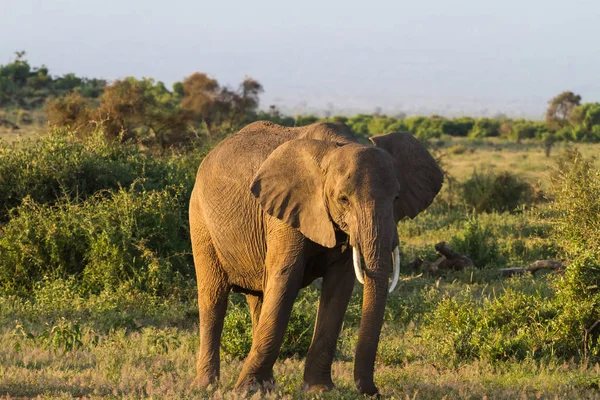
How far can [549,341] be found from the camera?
9.48 metres

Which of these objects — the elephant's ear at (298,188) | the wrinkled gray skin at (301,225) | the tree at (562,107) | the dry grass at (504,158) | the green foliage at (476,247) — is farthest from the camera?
the tree at (562,107)

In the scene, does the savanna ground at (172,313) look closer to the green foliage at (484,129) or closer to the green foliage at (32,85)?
the green foliage at (32,85)

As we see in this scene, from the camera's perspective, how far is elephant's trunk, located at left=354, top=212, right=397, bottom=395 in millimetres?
5996

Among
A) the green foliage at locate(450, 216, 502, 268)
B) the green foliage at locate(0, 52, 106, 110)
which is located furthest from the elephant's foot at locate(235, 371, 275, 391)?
the green foliage at locate(0, 52, 106, 110)

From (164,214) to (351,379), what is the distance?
6049 millimetres

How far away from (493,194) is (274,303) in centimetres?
1715

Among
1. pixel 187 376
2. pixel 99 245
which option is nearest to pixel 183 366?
pixel 187 376

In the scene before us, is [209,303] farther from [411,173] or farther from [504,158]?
[504,158]

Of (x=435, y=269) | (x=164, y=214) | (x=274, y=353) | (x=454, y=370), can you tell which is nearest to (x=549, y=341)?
(x=454, y=370)

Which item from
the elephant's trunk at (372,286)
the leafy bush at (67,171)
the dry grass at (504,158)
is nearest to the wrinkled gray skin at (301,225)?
the elephant's trunk at (372,286)

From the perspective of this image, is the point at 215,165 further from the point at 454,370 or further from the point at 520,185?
the point at 520,185

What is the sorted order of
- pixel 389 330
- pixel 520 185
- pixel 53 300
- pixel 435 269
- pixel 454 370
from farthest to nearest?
pixel 520 185 < pixel 435 269 < pixel 53 300 < pixel 389 330 < pixel 454 370

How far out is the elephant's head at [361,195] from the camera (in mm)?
6055

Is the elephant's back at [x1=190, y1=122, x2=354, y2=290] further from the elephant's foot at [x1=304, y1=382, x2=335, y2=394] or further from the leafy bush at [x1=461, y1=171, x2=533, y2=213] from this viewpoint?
the leafy bush at [x1=461, y1=171, x2=533, y2=213]
